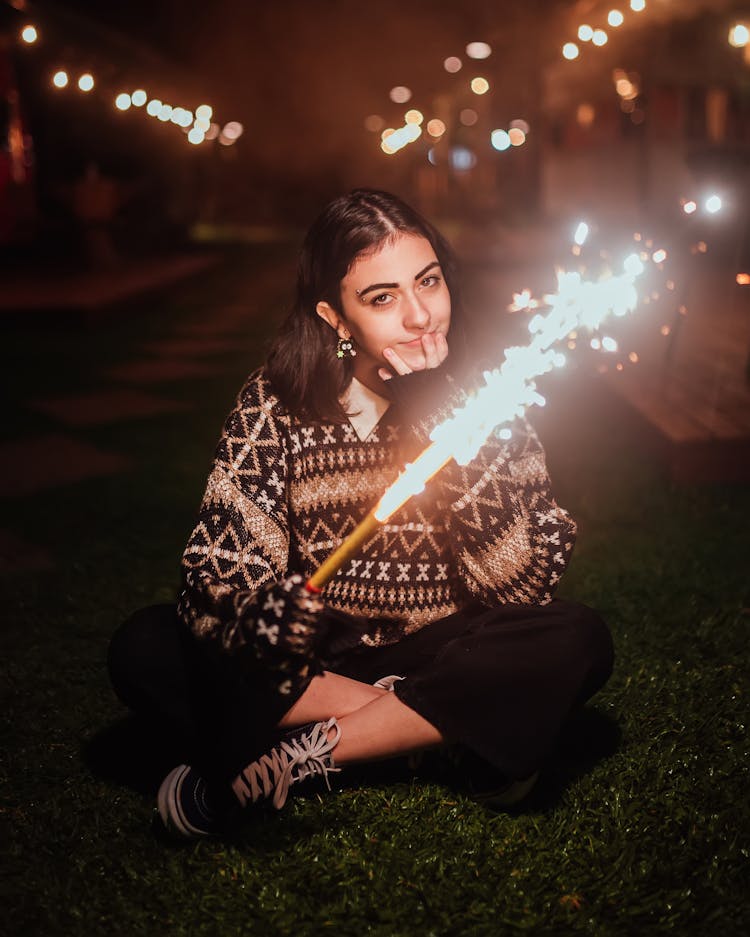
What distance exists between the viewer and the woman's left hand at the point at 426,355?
→ 2.59 m

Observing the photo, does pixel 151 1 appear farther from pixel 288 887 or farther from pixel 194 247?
pixel 288 887

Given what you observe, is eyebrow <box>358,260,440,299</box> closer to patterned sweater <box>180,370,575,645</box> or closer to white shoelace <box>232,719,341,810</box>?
patterned sweater <box>180,370,575,645</box>

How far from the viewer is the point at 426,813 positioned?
108 inches

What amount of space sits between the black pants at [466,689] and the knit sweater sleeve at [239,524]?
0.41 ft

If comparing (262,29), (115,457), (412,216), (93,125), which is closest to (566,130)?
(262,29)

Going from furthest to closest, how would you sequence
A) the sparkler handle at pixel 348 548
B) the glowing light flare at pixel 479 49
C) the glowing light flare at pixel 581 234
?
1. the glowing light flare at pixel 479 49
2. the glowing light flare at pixel 581 234
3. the sparkler handle at pixel 348 548

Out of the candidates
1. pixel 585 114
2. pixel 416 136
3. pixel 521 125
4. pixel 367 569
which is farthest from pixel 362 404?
pixel 521 125

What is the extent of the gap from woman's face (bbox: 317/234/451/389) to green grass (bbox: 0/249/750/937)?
1.29m

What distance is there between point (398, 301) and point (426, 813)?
144 centimetres

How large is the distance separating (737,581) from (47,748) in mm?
2914

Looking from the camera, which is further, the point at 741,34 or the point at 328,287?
the point at 741,34

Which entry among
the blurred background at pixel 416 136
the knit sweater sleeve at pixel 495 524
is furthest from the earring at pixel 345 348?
the blurred background at pixel 416 136

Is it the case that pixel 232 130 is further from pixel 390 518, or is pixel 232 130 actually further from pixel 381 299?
pixel 390 518

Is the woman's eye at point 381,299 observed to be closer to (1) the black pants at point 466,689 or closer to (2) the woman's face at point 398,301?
(2) the woman's face at point 398,301
